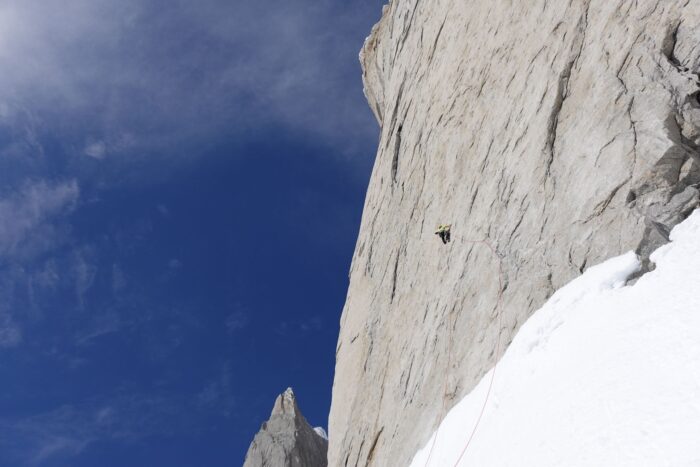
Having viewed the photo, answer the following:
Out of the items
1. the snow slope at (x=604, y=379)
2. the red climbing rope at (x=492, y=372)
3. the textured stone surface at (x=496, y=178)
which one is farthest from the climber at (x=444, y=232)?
the snow slope at (x=604, y=379)

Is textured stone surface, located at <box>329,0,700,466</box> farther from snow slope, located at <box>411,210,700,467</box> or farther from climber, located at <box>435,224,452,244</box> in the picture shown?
snow slope, located at <box>411,210,700,467</box>

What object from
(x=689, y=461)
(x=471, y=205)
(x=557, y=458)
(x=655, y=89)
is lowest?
(x=689, y=461)

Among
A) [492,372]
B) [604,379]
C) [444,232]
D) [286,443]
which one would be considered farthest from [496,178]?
[286,443]

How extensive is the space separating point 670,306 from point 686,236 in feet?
5.86

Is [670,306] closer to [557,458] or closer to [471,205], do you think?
[557,458]

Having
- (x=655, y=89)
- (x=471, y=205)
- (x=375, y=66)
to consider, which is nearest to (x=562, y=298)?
(x=655, y=89)

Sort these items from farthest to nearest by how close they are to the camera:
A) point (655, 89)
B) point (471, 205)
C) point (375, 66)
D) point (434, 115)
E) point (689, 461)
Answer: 1. point (375, 66)
2. point (434, 115)
3. point (471, 205)
4. point (655, 89)
5. point (689, 461)

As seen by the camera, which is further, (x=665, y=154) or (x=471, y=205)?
(x=471, y=205)

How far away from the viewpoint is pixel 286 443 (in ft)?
139

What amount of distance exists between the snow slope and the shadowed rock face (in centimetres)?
2995

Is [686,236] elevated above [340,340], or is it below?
below

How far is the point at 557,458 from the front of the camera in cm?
854

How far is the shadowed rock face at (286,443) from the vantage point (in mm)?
41422

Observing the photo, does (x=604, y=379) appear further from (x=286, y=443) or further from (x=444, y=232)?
(x=286, y=443)
